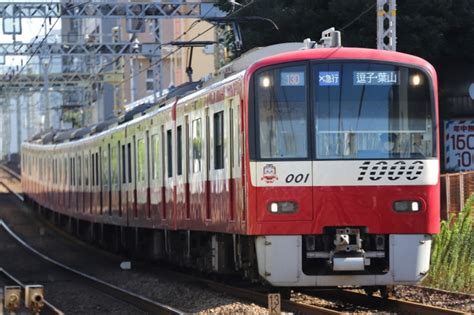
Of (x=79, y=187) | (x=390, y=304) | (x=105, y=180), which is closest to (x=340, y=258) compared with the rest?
(x=390, y=304)

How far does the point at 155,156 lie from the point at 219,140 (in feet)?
17.6

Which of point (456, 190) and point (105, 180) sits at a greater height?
point (105, 180)

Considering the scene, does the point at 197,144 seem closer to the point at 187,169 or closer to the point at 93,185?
the point at 187,169

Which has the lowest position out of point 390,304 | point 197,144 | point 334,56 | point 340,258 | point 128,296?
point 128,296

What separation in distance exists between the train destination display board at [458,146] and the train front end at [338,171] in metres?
18.8

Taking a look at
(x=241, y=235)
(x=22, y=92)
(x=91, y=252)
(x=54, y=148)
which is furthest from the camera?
(x=22, y=92)

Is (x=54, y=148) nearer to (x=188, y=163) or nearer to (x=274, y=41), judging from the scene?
(x=274, y=41)

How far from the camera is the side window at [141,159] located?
2070cm

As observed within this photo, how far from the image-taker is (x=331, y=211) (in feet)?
40.4

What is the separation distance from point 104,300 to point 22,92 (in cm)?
5294

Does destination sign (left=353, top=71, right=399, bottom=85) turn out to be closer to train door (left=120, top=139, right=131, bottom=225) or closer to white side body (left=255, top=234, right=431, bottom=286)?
white side body (left=255, top=234, right=431, bottom=286)

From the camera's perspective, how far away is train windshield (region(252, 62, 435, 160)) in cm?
1237

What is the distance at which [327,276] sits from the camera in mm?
12273

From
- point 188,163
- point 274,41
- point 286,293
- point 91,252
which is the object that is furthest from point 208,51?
point 286,293
